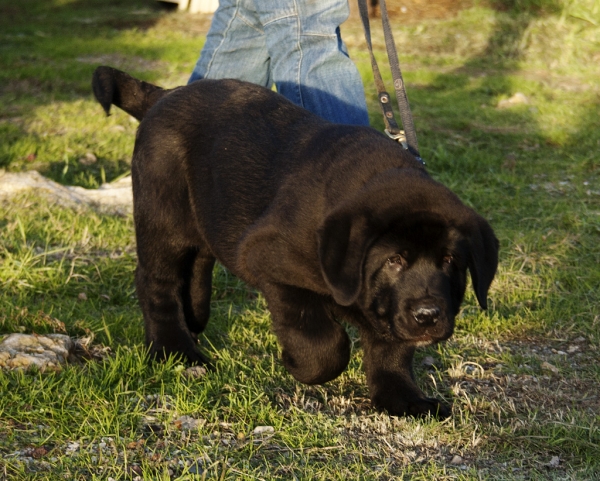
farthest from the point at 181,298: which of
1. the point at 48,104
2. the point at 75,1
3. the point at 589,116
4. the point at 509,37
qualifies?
the point at 75,1

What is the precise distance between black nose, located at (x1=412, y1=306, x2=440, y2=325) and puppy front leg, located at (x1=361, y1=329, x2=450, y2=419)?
0.32 m

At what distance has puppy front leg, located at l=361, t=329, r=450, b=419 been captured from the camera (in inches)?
122

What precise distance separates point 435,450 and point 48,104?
6.38 m

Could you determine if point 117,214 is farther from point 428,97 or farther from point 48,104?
point 428,97

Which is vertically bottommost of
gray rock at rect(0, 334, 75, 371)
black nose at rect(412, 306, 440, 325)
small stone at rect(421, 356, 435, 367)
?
small stone at rect(421, 356, 435, 367)

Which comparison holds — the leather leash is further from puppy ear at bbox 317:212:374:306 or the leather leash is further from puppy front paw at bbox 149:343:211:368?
puppy front paw at bbox 149:343:211:368

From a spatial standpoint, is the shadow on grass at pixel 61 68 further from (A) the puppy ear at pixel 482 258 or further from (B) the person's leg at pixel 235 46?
(A) the puppy ear at pixel 482 258

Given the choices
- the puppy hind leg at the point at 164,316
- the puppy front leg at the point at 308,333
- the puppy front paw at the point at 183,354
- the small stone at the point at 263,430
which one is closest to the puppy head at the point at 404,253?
the puppy front leg at the point at 308,333

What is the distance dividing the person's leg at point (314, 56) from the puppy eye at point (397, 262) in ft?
4.52

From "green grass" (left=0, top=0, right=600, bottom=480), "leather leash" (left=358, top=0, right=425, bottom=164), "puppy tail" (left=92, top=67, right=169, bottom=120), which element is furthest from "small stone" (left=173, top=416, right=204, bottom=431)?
"puppy tail" (left=92, top=67, right=169, bottom=120)

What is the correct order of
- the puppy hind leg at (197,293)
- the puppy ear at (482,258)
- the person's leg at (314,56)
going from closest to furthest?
the puppy ear at (482,258), the puppy hind leg at (197,293), the person's leg at (314,56)

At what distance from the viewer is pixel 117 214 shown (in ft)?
17.1

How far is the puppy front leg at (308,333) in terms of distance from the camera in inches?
120

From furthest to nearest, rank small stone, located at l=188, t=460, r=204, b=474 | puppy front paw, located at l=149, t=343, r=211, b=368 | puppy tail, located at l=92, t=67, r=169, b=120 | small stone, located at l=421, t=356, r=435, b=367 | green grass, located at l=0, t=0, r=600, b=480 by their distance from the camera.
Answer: puppy tail, located at l=92, t=67, r=169, b=120 → small stone, located at l=421, t=356, r=435, b=367 → puppy front paw, located at l=149, t=343, r=211, b=368 → green grass, located at l=0, t=0, r=600, b=480 → small stone, located at l=188, t=460, r=204, b=474
